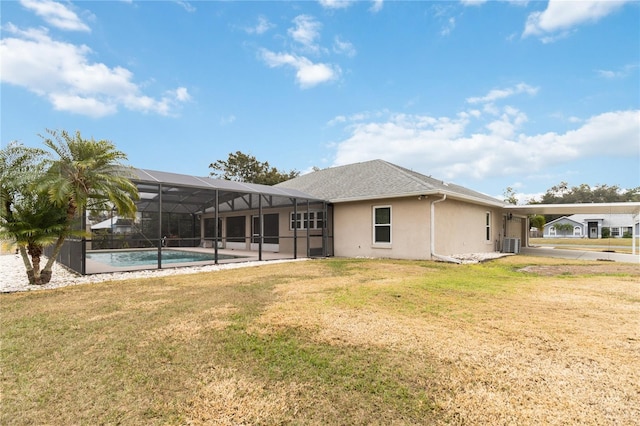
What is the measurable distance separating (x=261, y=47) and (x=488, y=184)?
54597 millimetres

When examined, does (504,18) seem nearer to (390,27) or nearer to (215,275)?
(390,27)

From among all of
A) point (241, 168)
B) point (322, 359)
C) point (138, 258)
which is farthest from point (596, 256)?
point (241, 168)

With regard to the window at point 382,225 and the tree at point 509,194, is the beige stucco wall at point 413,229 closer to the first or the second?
the window at point 382,225

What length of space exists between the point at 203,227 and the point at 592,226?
5426 cm

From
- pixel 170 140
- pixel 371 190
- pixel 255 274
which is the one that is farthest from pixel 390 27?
pixel 170 140

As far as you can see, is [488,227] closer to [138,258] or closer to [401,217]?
[401,217]

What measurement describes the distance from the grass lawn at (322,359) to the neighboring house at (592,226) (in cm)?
5324

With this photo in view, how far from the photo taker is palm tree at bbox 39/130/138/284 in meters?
7.73

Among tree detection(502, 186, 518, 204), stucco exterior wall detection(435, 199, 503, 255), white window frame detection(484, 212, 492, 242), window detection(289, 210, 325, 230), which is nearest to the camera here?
stucco exterior wall detection(435, 199, 503, 255)

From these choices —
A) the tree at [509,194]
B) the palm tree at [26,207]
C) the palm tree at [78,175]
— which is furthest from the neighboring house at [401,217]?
the tree at [509,194]

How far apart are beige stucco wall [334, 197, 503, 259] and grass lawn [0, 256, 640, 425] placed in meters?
6.63

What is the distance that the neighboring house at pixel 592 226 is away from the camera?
4559 cm

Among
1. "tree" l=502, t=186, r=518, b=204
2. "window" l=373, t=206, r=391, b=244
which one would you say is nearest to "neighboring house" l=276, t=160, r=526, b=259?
"window" l=373, t=206, r=391, b=244

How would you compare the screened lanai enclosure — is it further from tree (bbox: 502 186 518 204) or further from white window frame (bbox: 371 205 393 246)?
tree (bbox: 502 186 518 204)
